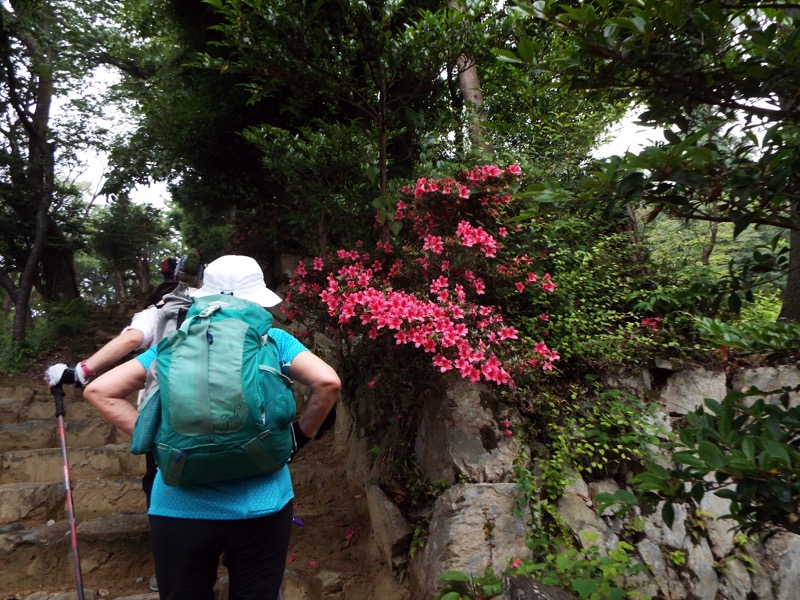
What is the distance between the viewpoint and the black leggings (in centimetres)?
172

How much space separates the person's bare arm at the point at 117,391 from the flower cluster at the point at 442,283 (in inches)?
53.4

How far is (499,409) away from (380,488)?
0.96 metres

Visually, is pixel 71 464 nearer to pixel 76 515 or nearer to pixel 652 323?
pixel 76 515

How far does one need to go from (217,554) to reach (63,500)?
2.80 m

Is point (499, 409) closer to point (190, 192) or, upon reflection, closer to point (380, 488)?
point (380, 488)

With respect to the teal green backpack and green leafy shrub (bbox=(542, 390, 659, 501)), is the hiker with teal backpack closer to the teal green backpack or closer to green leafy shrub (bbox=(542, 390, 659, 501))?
the teal green backpack

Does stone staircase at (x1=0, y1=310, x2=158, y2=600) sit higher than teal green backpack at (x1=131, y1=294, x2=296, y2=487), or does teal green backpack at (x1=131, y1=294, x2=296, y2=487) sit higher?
teal green backpack at (x1=131, y1=294, x2=296, y2=487)

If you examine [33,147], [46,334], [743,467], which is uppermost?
[33,147]

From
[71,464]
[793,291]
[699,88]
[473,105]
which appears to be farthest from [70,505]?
[793,291]

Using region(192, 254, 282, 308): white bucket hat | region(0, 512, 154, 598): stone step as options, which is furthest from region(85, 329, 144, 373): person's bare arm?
region(0, 512, 154, 598): stone step

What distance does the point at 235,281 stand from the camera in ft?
6.27

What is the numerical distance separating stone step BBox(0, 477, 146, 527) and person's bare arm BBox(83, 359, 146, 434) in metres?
2.53

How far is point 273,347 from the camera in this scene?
1.81 meters

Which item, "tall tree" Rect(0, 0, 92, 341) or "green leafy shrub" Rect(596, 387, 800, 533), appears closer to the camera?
"green leafy shrub" Rect(596, 387, 800, 533)
